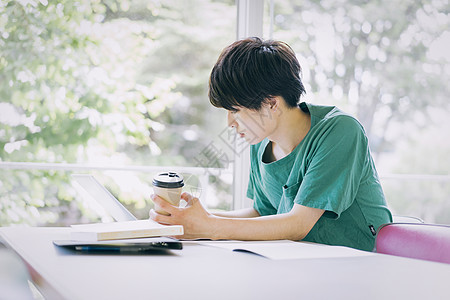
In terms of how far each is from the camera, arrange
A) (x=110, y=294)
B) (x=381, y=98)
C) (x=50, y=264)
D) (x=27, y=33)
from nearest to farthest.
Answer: (x=110, y=294) → (x=50, y=264) → (x=27, y=33) → (x=381, y=98)

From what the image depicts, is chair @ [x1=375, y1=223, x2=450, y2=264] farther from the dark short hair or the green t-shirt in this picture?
the dark short hair

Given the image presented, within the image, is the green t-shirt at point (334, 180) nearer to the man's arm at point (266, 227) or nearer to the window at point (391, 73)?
the man's arm at point (266, 227)

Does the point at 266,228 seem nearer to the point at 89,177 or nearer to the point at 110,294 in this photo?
the point at 89,177

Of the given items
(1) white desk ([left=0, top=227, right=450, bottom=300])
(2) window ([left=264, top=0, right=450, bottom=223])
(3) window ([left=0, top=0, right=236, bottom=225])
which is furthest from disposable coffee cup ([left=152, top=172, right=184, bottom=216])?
(2) window ([left=264, top=0, right=450, bottom=223])

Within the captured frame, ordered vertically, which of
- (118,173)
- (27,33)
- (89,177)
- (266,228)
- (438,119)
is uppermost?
(27,33)

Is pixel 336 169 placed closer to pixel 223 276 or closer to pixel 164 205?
pixel 164 205

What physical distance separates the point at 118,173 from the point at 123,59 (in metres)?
1.01

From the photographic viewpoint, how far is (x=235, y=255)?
3.23 ft

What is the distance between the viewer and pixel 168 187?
119 centimetres

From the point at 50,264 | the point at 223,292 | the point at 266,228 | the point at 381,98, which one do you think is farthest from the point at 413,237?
the point at 381,98

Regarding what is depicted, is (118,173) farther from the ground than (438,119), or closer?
closer

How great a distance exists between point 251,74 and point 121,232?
620 mm

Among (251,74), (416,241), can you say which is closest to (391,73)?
(251,74)

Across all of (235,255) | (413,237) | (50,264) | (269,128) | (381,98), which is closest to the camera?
(50,264)
